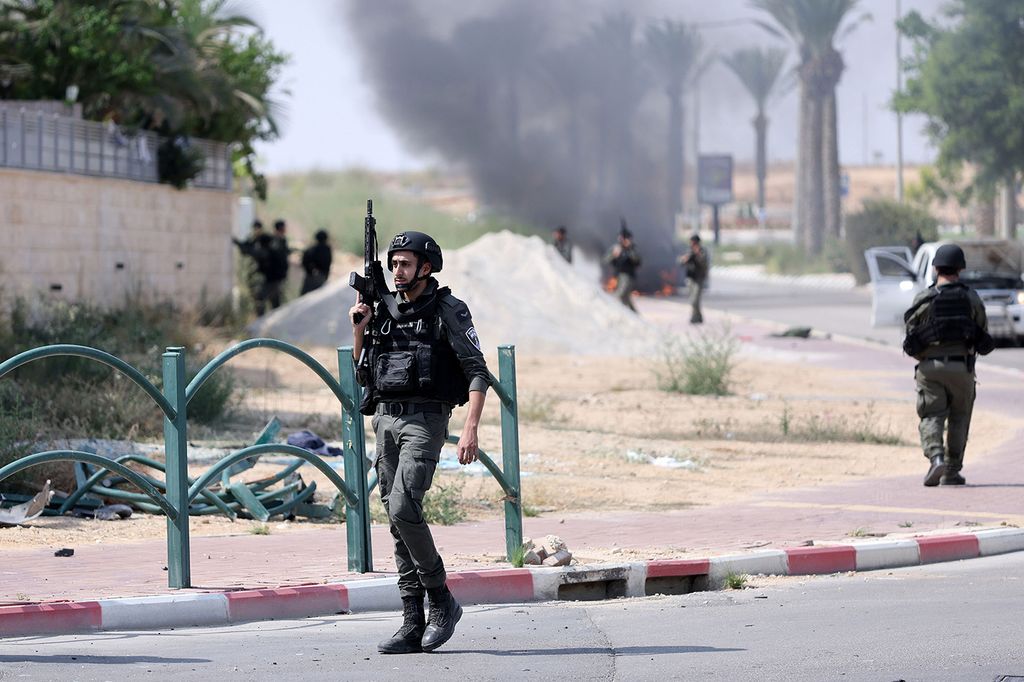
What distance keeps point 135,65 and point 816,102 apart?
117 feet

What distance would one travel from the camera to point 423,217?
54750mm

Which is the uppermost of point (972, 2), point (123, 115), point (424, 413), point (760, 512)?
point (972, 2)

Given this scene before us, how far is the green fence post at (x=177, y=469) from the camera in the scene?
23.1 feet

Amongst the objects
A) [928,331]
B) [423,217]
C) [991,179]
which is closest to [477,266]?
[928,331]

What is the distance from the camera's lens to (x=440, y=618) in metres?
6.33

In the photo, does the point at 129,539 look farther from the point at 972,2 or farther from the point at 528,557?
the point at 972,2

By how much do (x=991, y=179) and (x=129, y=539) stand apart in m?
39.0

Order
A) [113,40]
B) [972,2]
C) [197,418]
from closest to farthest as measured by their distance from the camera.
Answer: [197,418], [113,40], [972,2]

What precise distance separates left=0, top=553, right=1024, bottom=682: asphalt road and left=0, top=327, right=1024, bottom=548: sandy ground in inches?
91.9

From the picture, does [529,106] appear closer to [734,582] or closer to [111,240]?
[111,240]

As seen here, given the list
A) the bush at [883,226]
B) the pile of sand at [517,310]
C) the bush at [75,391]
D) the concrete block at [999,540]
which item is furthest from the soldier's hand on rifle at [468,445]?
the bush at [883,226]

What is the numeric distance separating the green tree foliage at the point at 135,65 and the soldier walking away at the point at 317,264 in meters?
2.29

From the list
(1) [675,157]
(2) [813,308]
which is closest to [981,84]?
(2) [813,308]

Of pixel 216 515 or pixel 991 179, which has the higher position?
pixel 991 179
